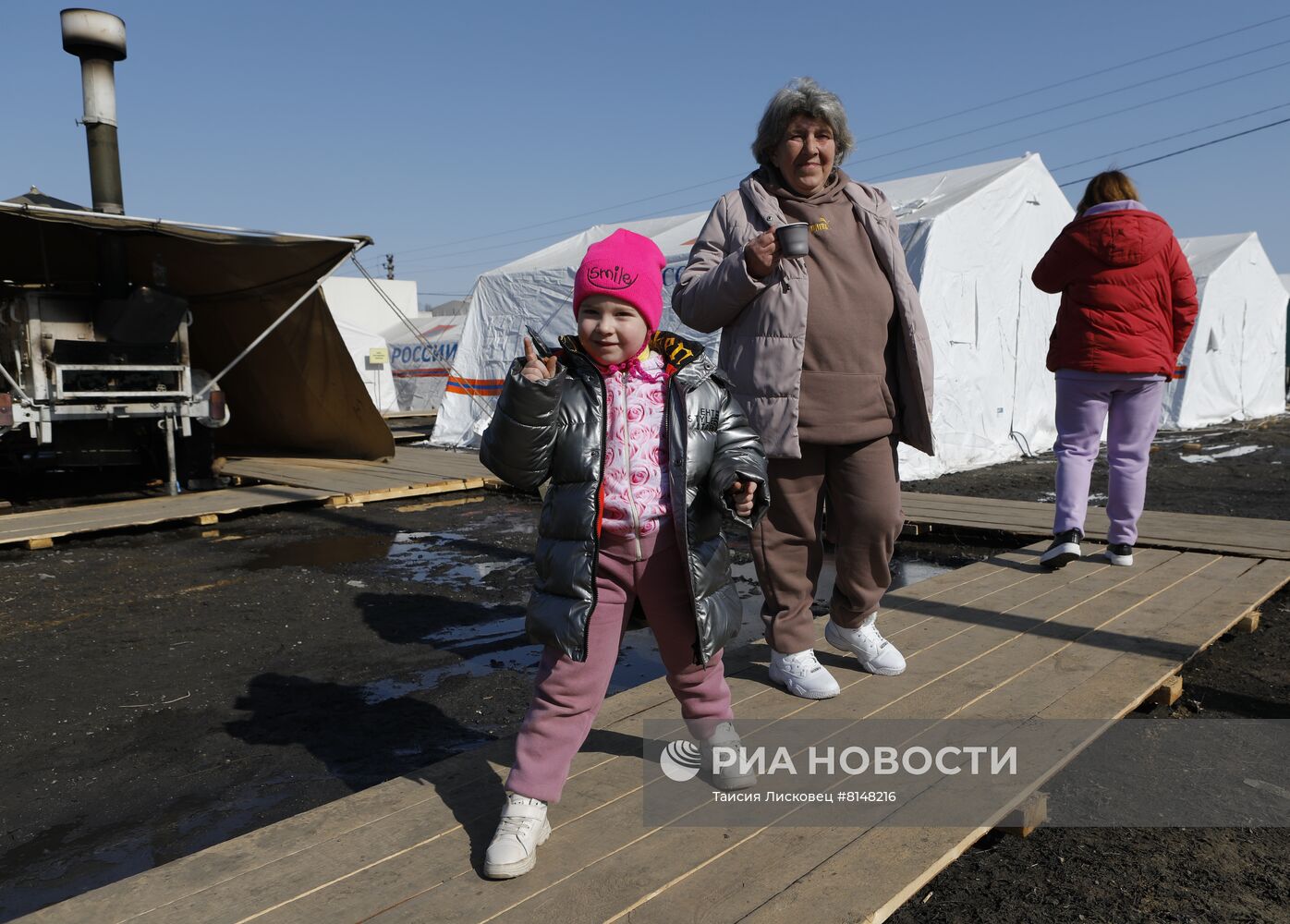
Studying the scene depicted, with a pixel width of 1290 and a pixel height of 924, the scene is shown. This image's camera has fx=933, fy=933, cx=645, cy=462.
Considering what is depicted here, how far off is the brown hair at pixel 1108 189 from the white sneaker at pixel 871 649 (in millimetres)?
2553

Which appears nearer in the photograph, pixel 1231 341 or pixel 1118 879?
pixel 1118 879

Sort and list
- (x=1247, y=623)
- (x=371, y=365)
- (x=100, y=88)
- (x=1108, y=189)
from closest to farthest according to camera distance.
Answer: (x=1247, y=623), (x=1108, y=189), (x=100, y=88), (x=371, y=365)

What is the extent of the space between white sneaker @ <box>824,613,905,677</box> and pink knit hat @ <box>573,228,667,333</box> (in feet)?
5.08

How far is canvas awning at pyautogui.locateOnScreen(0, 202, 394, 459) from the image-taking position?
909cm

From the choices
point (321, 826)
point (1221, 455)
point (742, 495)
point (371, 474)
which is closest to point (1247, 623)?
point (742, 495)

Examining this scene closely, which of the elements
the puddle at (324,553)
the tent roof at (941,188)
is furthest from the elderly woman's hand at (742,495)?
the tent roof at (941,188)

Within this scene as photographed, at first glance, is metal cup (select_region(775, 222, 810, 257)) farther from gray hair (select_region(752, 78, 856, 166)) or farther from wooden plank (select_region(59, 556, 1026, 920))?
wooden plank (select_region(59, 556, 1026, 920))

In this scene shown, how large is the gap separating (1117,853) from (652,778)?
3.76ft

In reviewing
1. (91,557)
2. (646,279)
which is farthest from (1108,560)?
(91,557)

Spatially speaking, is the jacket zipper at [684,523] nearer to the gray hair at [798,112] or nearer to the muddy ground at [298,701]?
the muddy ground at [298,701]

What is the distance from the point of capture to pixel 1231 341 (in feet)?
58.2

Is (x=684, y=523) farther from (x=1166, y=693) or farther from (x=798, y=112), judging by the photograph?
(x=1166, y=693)

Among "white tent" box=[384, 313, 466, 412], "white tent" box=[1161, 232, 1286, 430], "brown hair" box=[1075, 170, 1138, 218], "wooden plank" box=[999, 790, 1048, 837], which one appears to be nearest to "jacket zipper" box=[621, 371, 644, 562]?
"wooden plank" box=[999, 790, 1048, 837]

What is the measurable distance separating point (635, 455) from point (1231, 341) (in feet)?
63.3
